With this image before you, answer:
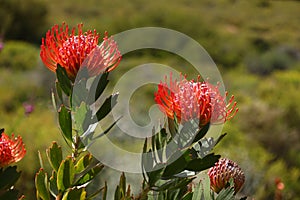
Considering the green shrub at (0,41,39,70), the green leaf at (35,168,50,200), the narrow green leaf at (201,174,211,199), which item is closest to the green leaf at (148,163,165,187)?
the narrow green leaf at (201,174,211,199)

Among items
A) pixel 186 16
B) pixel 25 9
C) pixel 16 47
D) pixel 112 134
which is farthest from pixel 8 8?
pixel 112 134

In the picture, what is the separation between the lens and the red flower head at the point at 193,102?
1036mm

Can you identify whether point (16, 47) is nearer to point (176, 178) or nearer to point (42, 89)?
point (42, 89)

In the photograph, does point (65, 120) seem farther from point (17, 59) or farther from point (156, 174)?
point (17, 59)

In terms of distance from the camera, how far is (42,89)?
10.3 meters

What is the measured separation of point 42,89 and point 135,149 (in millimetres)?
6266

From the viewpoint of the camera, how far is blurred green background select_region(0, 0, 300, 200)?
212 inches

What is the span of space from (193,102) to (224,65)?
24542 millimetres

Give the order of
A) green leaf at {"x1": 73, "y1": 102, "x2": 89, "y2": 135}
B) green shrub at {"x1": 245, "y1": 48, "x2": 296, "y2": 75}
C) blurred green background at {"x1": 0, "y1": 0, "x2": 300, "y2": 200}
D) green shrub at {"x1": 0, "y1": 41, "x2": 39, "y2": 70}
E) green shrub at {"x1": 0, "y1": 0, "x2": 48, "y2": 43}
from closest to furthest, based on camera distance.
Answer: green leaf at {"x1": 73, "y1": 102, "x2": 89, "y2": 135}, blurred green background at {"x1": 0, "y1": 0, "x2": 300, "y2": 200}, green shrub at {"x1": 0, "y1": 41, "x2": 39, "y2": 70}, green shrub at {"x1": 0, "y1": 0, "x2": 48, "y2": 43}, green shrub at {"x1": 245, "y1": 48, "x2": 296, "y2": 75}

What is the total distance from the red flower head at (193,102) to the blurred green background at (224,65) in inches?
22.1

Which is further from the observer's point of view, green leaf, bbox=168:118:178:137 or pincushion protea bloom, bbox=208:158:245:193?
pincushion protea bloom, bbox=208:158:245:193

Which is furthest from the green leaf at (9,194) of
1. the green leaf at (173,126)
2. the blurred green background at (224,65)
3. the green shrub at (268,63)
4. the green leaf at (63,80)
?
the green shrub at (268,63)

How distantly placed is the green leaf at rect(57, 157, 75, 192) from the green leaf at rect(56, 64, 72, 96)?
13 cm

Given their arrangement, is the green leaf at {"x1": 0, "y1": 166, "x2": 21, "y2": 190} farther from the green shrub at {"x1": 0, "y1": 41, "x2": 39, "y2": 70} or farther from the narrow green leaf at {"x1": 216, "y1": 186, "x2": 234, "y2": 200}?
the green shrub at {"x1": 0, "y1": 41, "x2": 39, "y2": 70}
